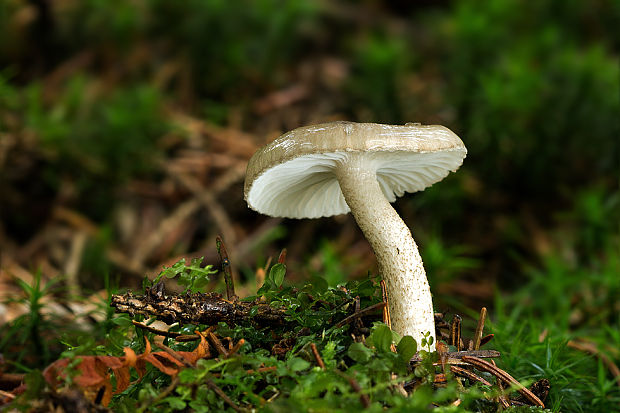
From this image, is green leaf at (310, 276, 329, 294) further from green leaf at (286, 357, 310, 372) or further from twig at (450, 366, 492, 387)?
twig at (450, 366, 492, 387)

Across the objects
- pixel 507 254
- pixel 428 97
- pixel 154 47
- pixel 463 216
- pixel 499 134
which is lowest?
pixel 507 254

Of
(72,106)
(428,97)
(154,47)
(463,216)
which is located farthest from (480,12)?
(72,106)

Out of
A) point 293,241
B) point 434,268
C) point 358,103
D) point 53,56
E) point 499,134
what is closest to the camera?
point 434,268

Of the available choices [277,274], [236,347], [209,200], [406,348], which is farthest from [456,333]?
[209,200]

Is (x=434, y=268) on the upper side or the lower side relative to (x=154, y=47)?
lower

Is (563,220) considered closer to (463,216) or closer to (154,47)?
(463,216)

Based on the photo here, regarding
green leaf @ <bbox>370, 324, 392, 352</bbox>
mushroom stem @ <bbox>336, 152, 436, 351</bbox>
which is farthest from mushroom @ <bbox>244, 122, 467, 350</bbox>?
green leaf @ <bbox>370, 324, 392, 352</bbox>

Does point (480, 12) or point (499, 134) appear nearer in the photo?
point (499, 134)
